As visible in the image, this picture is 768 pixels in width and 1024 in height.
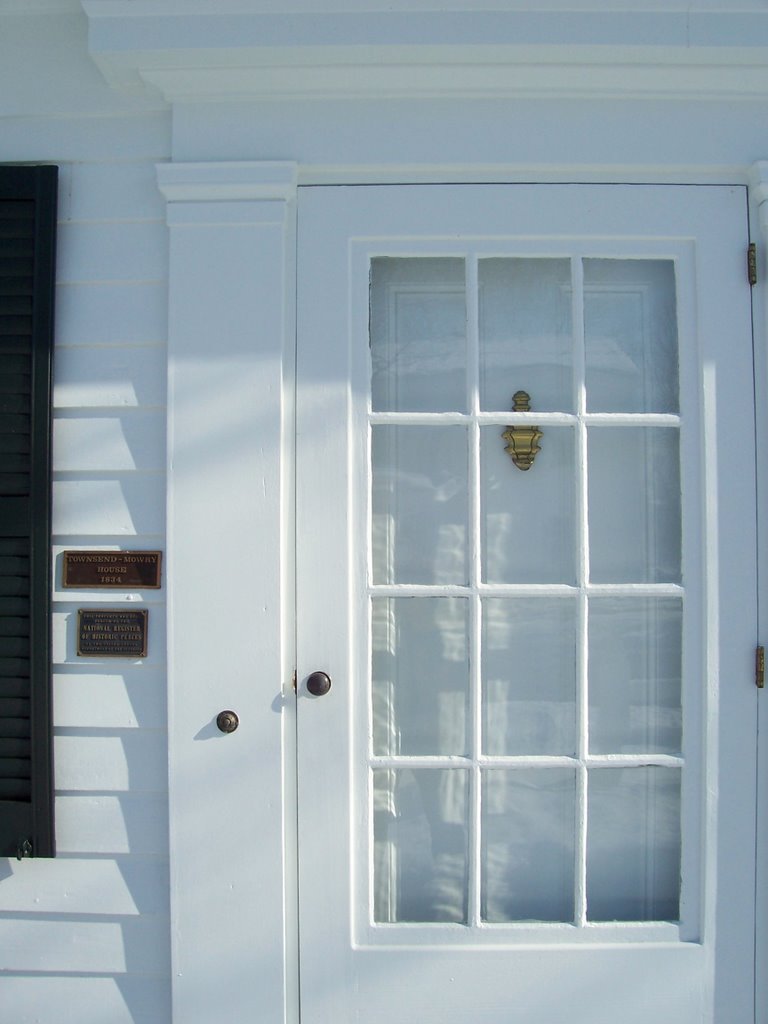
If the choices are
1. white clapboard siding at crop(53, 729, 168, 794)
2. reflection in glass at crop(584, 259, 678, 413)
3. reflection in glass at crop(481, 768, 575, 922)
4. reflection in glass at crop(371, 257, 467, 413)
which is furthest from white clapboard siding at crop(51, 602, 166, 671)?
reflection in glass at crop(584, 259, 678, 413)

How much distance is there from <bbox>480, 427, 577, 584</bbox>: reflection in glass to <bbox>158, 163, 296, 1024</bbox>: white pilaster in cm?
52

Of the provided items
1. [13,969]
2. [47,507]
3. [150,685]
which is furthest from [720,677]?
[13,969]

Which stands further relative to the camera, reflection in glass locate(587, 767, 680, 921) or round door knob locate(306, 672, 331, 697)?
reflection in glass locate(587, 767, 680, 921)

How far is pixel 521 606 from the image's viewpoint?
203cm

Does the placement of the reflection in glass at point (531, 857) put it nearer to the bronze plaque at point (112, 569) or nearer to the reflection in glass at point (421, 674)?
the reflection in glass at point (421, 674)

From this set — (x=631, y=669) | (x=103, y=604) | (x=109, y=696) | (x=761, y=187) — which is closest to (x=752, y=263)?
(x=761, y=187)

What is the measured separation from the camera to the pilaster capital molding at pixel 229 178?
1.95 meters

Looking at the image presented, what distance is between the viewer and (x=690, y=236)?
200cm

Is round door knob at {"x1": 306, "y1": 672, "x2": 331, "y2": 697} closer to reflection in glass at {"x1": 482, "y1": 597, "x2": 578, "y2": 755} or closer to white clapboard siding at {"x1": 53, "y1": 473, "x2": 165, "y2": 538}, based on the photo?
reflection in glass at {"x1": 482, "y1": 597, "x2": 578, "y2": 755}

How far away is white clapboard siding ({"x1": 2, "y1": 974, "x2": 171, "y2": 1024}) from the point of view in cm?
199

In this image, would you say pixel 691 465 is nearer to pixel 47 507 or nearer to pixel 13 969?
pixel 47 507

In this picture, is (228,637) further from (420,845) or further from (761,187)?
(761,187)

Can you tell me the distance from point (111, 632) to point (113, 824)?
18.6 inches

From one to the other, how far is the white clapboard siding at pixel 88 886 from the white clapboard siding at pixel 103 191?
160 cm
